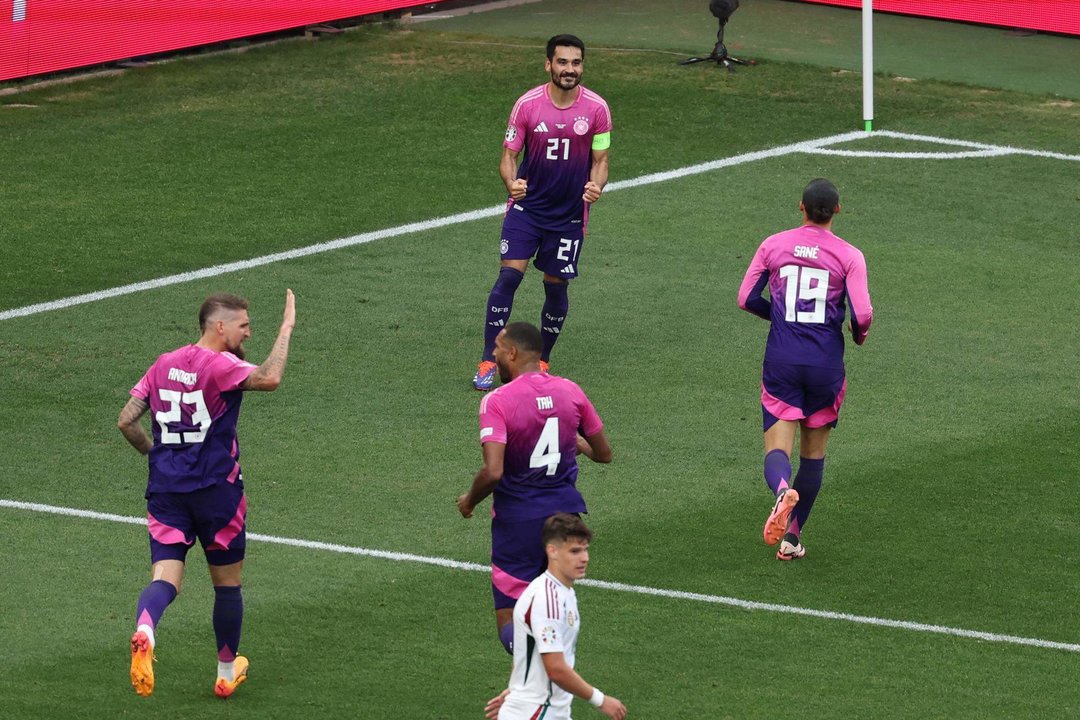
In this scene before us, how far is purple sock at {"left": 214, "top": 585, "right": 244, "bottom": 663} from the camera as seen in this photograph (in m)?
8.86

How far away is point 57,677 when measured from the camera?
9070 millimetres

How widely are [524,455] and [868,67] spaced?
13586mm

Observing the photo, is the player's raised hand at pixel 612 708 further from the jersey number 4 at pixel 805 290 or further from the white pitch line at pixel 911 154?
the white pitch line at pixel 911 154

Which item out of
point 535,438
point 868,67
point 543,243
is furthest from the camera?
point 868,67

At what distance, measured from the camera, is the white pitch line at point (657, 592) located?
9805 mm

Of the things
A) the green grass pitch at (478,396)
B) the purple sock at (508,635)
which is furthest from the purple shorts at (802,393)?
the purple sock at (508,635)

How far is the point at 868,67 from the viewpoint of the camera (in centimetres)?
2106

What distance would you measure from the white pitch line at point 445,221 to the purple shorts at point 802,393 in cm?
678

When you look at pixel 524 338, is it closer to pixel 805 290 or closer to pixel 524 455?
pixel 524 455

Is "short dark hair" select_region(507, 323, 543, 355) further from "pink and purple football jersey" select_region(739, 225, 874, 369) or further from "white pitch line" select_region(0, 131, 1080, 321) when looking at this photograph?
"white pitch line" select_region(0, 131, 1080, 321)

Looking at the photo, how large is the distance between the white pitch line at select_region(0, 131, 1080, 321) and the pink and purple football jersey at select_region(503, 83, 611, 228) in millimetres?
3537

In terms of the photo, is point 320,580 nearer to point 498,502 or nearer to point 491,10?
point 498,502

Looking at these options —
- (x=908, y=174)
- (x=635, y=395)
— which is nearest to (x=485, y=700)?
(x=635, y=395)

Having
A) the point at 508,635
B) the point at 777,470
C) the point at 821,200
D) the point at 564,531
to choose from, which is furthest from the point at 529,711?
the point at 821,200
